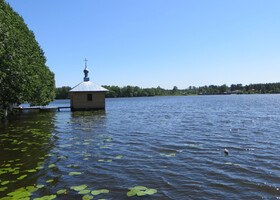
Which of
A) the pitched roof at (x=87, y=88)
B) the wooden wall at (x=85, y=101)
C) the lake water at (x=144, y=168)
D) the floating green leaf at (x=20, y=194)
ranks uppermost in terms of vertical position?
the pitched roof at (x=87, y=88)

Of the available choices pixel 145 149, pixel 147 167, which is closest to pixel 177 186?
pixel 147 167

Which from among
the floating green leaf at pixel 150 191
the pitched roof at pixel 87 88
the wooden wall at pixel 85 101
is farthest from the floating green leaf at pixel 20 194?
the wooden wall at pixel 85 101

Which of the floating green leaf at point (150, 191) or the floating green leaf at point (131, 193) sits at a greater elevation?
the floating green leaf at point (131, 193)

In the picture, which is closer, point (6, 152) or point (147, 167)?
point (147, 167)

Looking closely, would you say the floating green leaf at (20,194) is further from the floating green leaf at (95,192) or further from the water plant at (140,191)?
the water plant at (140,191)

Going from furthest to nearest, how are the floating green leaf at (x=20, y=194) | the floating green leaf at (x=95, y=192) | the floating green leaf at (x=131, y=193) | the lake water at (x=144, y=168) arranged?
the lake water at (x=144, y=168) < the floating green leaf at (x=95, y=192) < the floating green leaf at (x=131, y=193) < the floating green leaf at (x=20, y=194)

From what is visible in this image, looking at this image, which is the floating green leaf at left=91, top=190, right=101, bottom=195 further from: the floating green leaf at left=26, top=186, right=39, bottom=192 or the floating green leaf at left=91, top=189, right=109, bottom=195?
the floating green leaf at left=26, top=186, right=39, bottom=192

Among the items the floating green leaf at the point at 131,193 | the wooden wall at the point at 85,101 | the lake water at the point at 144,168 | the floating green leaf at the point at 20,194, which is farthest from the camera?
the wooden wall at the point at 85,101

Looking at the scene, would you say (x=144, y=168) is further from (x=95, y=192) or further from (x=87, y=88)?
(x=87, y=88)

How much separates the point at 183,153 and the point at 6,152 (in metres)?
8.25

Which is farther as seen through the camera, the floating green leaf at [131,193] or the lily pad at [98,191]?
the lily pad at [98,191]

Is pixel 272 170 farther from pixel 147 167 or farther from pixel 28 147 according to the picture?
pixel 28 147

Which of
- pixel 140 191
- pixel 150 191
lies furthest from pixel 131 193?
pixel 150 191

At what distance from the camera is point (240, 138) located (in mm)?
13383
